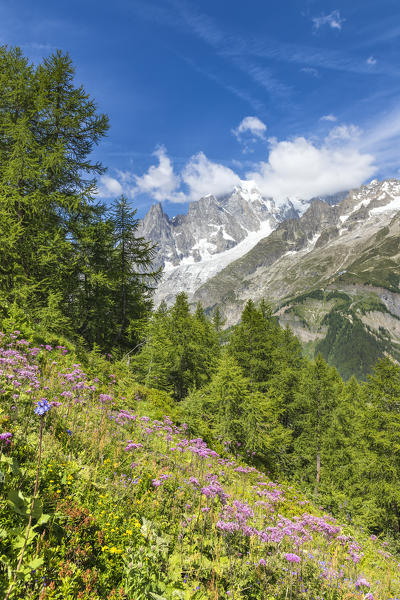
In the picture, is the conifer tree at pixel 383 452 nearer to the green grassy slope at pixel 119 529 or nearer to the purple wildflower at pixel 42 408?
the green grassy slope at pixel 119 529

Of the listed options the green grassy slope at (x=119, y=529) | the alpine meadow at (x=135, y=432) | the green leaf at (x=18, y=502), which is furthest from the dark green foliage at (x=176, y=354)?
the green leaf at (x=18, y=502)

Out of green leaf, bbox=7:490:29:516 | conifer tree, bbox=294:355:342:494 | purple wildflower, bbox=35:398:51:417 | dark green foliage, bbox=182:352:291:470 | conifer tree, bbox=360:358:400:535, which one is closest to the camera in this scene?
purple wildflower, bbox=35:398:51:417

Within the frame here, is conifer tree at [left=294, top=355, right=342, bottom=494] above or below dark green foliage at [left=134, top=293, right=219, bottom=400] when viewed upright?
below

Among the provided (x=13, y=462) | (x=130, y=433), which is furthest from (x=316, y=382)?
(x=13, y=462)

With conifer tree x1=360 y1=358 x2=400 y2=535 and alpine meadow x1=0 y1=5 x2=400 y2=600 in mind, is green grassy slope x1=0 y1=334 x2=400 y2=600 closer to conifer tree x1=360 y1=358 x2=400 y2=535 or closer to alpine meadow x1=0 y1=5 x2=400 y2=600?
alpine meadow x1=0 y1=5 x2=400 y2=600

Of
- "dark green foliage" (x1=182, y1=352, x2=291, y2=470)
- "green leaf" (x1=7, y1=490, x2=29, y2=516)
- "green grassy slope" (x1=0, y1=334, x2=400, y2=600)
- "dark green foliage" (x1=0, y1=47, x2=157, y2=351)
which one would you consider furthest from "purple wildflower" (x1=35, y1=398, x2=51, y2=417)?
"dark green foliage" (x1=182, y1=352, x2=291, y2=470)

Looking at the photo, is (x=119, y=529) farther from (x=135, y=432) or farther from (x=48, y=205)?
(x=48, y=205)

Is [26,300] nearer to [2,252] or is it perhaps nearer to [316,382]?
[2,252]

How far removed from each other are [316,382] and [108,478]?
94.6 ft

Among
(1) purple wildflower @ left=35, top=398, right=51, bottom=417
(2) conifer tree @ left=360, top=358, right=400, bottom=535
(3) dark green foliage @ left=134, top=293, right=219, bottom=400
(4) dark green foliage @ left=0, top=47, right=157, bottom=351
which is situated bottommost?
(2) conifer tree @ left=360, top=358, right=400, bottom=535

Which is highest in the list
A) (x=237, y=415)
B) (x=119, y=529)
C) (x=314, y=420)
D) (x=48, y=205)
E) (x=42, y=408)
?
(x=48, y=205)

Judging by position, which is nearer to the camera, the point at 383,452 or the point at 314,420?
the point at 383,452

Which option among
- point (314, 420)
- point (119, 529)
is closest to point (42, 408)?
point (119, 529)

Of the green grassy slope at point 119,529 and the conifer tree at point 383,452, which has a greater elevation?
the green grassy slope at point 119,529
